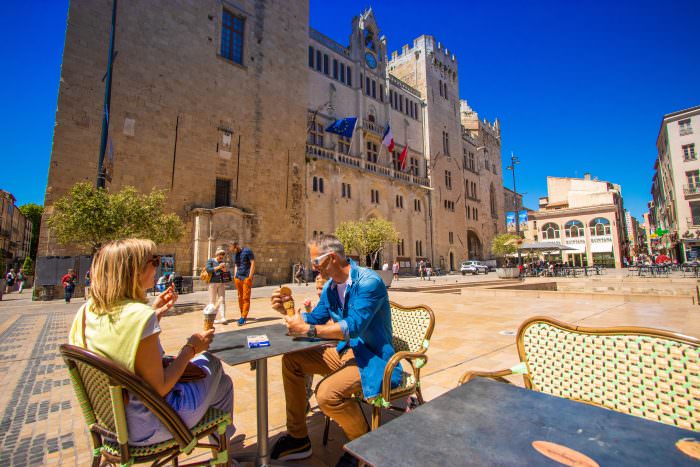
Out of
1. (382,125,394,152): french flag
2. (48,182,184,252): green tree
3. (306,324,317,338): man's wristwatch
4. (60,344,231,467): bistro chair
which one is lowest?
(60,344,231,467): bistro chair

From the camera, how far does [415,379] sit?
2.11 metres

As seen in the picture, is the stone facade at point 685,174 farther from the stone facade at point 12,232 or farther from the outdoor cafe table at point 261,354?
the stone facade at point 12,232

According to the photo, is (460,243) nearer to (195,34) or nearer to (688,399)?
(195,34)

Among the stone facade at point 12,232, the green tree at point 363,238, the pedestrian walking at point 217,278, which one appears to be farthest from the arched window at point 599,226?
the stone facade at point 12,232

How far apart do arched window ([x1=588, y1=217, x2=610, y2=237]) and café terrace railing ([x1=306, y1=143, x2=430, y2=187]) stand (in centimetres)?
2272

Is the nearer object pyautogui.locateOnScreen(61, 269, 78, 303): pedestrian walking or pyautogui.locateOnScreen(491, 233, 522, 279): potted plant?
pyautogui.locateOnScreen(61, 269, 78, 303): pedestrian walking

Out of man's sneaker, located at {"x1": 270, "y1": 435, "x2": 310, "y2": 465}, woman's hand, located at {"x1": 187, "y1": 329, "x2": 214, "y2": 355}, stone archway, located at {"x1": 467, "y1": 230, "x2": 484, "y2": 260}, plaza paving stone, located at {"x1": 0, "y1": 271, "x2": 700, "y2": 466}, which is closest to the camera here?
woman's hand, located at {"x1": 187, "y1": 329, "x2": 214, "y2": 355}

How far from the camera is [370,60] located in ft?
99.3

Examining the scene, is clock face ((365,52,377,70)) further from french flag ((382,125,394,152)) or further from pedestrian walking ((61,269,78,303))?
pedestrian walking ((61,269,78,303))

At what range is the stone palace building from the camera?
601 inches

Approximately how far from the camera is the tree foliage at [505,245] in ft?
120

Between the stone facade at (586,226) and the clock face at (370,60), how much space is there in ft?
92.5

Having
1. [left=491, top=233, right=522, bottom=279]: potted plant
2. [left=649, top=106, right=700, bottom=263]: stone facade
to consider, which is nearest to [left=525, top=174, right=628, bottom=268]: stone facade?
[left=491, top=233, right=522, bottom=279]: potted plant

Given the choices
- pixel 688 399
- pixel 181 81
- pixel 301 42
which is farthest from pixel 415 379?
pixel 301 42
